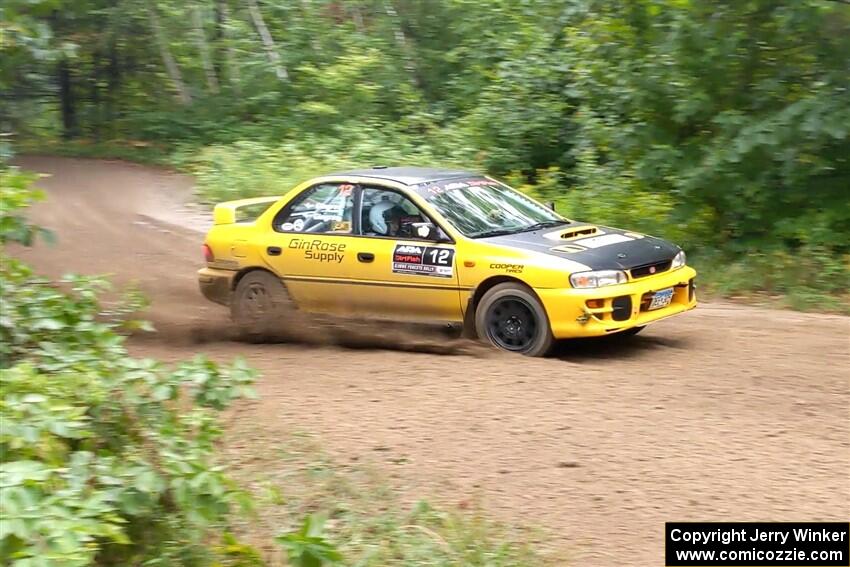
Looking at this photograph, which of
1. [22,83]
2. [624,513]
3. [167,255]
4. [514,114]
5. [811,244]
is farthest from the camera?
[22,83]

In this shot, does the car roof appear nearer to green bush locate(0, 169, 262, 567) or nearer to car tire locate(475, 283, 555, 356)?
car tire locate(475, 283, 555, 356)

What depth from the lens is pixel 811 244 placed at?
40.2 feet

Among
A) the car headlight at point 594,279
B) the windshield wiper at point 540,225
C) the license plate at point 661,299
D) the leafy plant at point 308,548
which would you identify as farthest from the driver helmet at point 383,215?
the leafy plant at point 308,548

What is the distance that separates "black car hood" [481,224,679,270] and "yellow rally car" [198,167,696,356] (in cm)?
1

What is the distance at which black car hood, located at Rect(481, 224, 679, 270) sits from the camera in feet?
28.0

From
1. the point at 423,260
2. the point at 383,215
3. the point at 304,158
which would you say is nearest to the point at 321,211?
the point at 383,215

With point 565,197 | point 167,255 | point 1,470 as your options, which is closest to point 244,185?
point 167,255

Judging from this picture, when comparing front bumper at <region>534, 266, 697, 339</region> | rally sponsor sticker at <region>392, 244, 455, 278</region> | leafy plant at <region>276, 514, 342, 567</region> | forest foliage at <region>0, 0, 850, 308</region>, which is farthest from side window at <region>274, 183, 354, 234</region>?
leafy plant at <region>276, 514, 342, 567</region>

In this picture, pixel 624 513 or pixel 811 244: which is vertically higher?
pixel 811 244

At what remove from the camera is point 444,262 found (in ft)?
29.3

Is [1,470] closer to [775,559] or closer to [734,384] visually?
[775,559]

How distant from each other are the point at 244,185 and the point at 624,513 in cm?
1387

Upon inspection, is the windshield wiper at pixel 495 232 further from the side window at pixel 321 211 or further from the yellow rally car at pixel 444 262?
the side window at pixel 321 211

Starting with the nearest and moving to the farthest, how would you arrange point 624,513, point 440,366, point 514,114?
point 624,513 → point 440,366 → point 514,114
